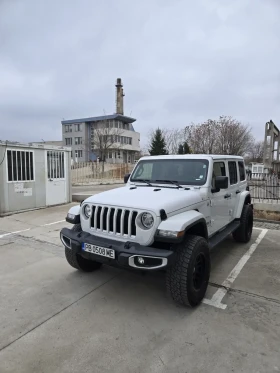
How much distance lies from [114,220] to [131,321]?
1.13m

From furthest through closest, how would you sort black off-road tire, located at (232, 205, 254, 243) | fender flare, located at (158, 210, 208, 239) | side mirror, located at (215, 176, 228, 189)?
black off-road tire, located at (232, 205, 254, 243), side mirror, located at (215, 176, 228, 189), fender flare, located at (158, 210, 208, 239)

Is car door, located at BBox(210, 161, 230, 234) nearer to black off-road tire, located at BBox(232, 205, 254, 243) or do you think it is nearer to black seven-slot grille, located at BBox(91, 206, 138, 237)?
black off-road tire, located at BBox(232, 205, 254, 243)

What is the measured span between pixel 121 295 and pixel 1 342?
141 cm

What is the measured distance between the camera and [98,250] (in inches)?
118

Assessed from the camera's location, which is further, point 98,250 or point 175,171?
point 175,171

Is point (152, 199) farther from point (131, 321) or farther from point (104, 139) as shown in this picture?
point (104, 139)

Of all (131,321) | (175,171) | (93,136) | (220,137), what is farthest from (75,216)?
(93,136)

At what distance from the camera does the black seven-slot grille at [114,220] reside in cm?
298

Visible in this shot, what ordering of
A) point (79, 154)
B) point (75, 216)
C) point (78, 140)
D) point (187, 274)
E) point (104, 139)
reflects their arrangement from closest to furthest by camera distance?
point (187, 274)
point (75, 216)
point (104, 139)
point (78, 140)
point (79, 154)

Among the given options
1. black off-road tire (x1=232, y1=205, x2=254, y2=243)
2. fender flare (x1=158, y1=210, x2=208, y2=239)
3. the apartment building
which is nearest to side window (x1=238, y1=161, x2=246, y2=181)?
black off-road tire (x1=232, y1=205, x2=254, y2=243)

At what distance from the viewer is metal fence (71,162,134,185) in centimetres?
2330

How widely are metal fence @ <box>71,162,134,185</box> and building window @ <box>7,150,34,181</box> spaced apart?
1354 centimetres

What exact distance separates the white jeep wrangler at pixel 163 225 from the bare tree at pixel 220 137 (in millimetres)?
22580

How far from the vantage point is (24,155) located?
338 inches
